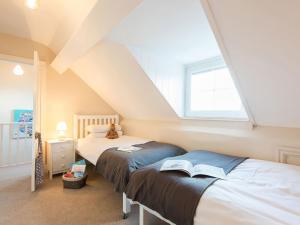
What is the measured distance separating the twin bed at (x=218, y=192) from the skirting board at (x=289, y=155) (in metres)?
0.24

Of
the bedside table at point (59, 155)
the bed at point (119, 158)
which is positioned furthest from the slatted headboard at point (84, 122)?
the bedside table at point (59, 155)

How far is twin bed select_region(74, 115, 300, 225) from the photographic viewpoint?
964 millimetres

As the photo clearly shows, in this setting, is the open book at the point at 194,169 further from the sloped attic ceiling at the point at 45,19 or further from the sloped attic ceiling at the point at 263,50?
the sloped attic ceiling at the point at 45,19

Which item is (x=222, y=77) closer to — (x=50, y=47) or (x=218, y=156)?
(x=218, y=156)

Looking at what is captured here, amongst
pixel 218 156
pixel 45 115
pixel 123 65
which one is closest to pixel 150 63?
pixel 123 65

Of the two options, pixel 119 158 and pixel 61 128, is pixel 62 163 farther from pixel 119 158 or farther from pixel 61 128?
pixel 119 158

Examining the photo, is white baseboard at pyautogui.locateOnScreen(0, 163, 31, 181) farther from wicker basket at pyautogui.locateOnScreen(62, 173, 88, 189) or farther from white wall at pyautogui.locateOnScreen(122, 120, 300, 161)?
white wall at pyautogui.locateOnScreen(122, 120, 300, 161)

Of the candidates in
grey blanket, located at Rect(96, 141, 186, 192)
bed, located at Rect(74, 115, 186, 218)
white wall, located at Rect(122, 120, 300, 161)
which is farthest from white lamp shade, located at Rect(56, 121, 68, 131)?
white wall, located at Rect(122, 120, 300, 161)

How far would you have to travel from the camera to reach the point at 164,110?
115 inches

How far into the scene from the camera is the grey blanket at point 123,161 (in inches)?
73.2

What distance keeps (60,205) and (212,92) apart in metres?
2.47

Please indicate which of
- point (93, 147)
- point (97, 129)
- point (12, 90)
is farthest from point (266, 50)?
point (12, 90)

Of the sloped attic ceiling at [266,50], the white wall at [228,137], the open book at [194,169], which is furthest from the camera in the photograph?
the white wall at [228,137]

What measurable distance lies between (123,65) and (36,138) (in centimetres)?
155
